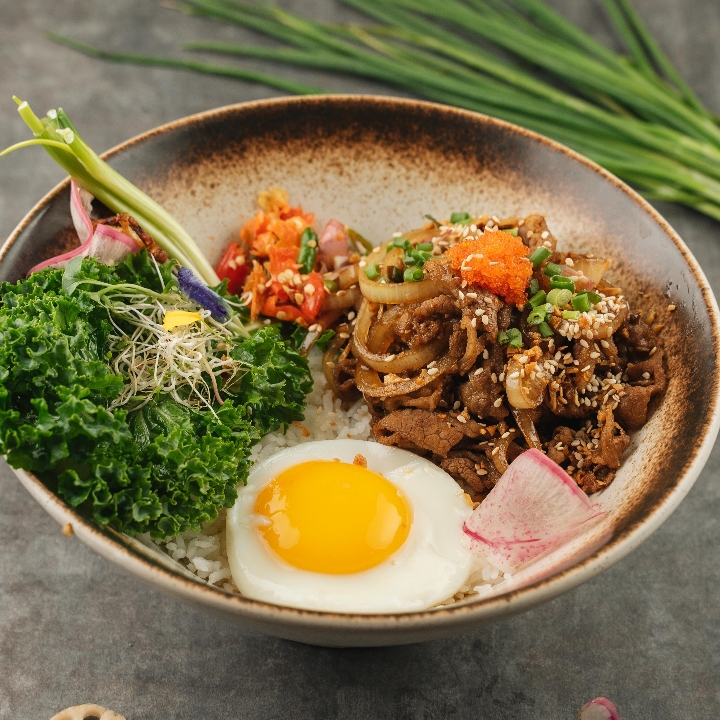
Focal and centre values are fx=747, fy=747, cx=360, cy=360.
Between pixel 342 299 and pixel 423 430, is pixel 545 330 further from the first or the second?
pixel 342 299

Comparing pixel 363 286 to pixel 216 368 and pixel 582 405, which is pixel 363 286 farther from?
pixel 582 405

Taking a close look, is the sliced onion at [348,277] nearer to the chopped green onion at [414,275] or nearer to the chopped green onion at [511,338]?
the chopped green onion at [414,275]

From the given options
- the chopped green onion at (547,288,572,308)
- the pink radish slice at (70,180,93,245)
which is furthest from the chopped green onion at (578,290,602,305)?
the pink radish slice at (70,180,93,245)

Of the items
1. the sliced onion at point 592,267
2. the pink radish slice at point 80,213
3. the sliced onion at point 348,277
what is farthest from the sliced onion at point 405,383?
the pink radish slice at point 80,213

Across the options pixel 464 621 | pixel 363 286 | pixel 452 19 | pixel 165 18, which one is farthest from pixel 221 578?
pixel 165 18

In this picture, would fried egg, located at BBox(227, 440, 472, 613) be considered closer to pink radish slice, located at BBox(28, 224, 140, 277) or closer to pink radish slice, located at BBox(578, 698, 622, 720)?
pink radish slice, located at BBox(578, 698, 622, 720)
